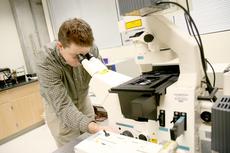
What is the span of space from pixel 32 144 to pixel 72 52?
258 cm

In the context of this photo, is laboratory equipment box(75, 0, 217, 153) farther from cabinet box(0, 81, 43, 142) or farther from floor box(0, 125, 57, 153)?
cabinet box(0, 81, 43, 142)

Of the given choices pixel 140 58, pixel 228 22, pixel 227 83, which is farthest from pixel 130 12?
pixel 228 22

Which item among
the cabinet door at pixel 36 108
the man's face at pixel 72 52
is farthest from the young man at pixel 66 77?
the cabinet door at pixel 36 108

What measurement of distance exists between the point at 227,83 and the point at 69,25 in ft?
2.87

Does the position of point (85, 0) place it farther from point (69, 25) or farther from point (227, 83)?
point (227, 83)

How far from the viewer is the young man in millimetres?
1149

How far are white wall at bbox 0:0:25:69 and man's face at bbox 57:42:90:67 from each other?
3343 millimetres

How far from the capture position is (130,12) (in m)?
0.84

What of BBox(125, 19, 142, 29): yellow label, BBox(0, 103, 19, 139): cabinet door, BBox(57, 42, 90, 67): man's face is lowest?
BBox(0, 103, 19, 139): cabinet door

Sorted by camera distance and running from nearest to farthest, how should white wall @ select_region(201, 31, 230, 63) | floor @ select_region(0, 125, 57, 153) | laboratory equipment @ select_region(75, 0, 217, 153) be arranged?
laboratory equipment @ select_region(75, 0, 217, 153), white wall @ select_region(201, 31, 230, 63), floor @ select_region(0, 125, 57, 153)

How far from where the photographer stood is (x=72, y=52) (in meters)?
1.21

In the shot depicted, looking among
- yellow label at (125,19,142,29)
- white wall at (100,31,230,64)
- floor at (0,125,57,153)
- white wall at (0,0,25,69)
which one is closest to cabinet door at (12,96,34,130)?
floor at (0,125,57,153)

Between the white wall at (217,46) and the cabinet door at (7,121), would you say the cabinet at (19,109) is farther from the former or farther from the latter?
the white wall at (217,46)

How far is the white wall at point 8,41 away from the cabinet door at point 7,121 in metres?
1.08
